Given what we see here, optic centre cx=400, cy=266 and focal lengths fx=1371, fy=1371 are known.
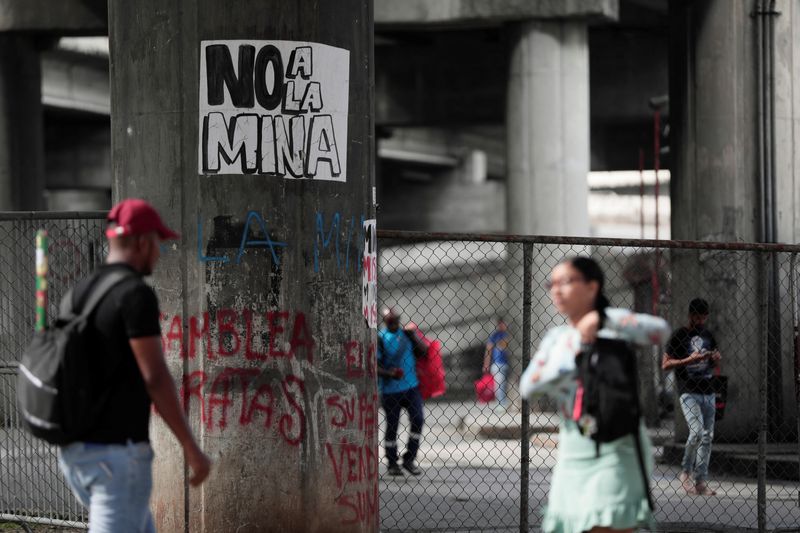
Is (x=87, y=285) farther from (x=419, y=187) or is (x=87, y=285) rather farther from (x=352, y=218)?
(x=419, y=187)

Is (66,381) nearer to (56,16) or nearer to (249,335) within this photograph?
(249,335)

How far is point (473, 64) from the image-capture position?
2798 centimetres

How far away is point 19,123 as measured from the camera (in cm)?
2334

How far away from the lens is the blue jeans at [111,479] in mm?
5441

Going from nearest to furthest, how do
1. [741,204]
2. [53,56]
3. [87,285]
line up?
[87,285]
[741,204]
[53,56]

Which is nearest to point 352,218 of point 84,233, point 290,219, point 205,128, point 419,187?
point 290,219

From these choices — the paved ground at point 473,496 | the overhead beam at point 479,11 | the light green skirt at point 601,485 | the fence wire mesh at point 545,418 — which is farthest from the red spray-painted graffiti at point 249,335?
the overhead beam at point 479,11

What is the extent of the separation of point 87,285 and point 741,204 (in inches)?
455

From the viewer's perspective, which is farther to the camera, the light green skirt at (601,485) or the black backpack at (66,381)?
the light green skirt at (601,485)

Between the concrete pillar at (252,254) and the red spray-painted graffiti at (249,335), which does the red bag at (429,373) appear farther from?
the red spray-painted graffiti at (249,335)

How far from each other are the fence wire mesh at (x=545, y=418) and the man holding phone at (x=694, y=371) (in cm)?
58

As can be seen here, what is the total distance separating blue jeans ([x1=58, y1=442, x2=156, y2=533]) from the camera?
544cm

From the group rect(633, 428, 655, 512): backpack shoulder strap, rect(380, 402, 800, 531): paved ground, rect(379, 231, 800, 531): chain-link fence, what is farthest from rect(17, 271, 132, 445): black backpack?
rect(380, 402, 800, 531): paved ground

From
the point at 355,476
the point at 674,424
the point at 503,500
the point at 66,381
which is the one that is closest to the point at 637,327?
the point at 66,381
